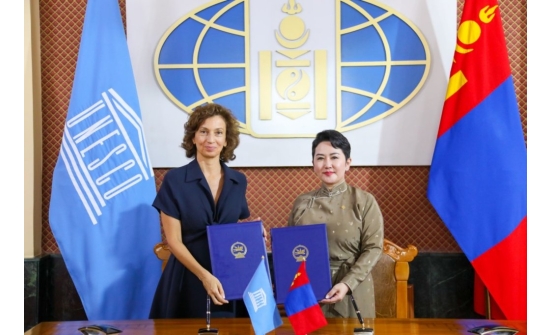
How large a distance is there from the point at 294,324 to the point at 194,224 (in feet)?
2.28

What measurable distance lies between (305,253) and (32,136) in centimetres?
205

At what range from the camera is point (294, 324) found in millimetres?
1761

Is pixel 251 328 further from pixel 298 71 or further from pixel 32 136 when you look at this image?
pixel 32 136

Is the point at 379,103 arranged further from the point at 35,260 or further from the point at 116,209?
the point at 35,260

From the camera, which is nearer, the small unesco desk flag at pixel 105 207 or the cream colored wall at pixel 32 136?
the small unesco desk flag at pixel 105 207

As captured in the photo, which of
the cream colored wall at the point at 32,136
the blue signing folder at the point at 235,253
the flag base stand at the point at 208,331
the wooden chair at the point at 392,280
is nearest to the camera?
the flag base stand at the point at 208,331

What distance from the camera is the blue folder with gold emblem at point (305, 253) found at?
2004 mm

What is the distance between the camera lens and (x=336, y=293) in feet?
6.74

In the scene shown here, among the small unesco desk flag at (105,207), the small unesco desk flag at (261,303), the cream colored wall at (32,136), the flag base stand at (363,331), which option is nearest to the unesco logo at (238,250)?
the small unesco desk flag at (261,303)

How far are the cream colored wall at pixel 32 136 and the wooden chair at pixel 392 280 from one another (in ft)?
6.65

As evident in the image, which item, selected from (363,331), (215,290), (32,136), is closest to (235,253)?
(215,290)

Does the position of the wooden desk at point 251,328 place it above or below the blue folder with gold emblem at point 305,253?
below

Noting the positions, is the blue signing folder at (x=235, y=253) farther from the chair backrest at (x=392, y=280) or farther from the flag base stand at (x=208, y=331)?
the chair backrest at (x=392, y=280)

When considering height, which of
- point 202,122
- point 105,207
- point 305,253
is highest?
point 202,122
